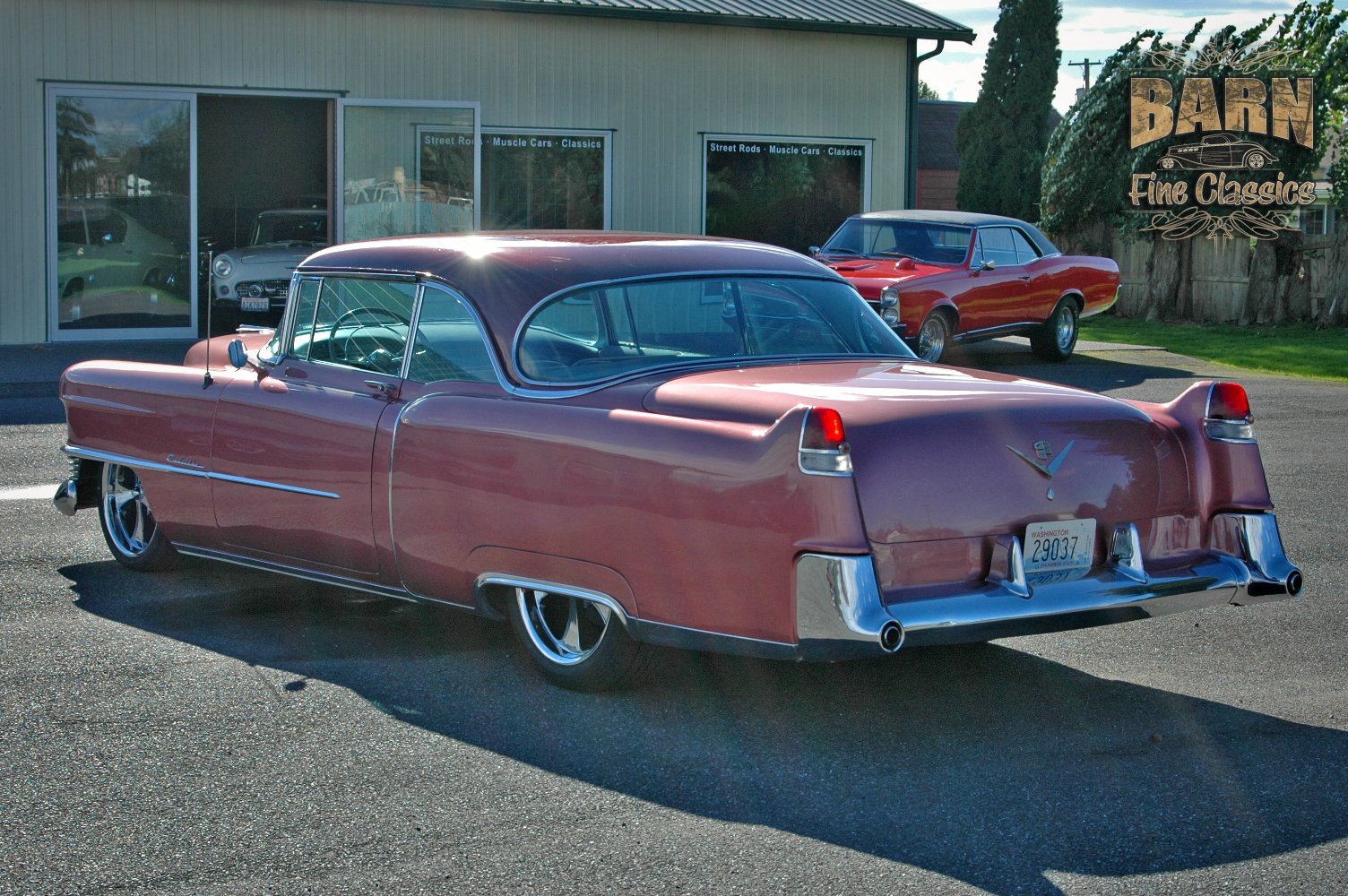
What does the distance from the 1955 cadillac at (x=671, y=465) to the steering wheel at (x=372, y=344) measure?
11mm

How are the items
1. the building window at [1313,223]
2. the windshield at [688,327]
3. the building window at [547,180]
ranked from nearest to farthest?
the windshield at [688,327], the building window at [547,180], the building window at [1313,223]

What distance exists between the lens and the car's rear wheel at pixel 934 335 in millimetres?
15469

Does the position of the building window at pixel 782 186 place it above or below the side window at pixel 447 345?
above

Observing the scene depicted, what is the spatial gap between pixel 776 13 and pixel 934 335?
613 centimetres

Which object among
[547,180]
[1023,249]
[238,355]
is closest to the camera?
[238,355]

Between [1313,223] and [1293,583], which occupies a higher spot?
[1313,223]

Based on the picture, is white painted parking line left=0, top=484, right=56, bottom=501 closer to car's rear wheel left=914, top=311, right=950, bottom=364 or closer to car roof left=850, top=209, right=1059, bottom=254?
car's rear wheel left=914, top=311, right=950, bottom=364

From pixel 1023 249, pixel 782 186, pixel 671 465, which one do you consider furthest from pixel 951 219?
pixel 671 465

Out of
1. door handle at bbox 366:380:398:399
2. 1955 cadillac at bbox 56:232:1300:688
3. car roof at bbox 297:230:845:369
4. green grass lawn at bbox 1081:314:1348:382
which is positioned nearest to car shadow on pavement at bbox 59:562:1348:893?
1955 cadillac at bbox 56:232:1300:688

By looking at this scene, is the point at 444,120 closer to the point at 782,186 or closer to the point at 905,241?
the point at 782,186

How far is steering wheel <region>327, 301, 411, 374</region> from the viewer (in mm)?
5742

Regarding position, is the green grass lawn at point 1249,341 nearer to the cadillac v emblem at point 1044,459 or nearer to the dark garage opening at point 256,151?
the dark garage opening at point 256,151

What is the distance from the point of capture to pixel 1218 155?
24.6 metres

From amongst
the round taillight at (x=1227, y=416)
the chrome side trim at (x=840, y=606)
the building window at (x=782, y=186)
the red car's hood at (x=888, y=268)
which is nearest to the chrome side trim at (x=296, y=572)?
the chrome side trim at (x=840, y=606)
